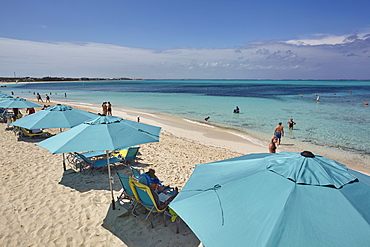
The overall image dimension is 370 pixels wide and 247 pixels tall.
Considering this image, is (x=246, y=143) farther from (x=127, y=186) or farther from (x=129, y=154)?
(x=127, y=186)

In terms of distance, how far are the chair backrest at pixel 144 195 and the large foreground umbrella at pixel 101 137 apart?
0.78m

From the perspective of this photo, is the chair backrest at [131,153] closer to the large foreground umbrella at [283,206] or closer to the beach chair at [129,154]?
the beach chair at [129,154]

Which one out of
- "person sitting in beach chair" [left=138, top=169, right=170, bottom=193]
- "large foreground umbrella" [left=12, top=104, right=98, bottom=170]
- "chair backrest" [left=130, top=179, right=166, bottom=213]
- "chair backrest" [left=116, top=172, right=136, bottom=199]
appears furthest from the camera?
"large foreground umbrella" [left=12, top=104, right=98, bottom=170]

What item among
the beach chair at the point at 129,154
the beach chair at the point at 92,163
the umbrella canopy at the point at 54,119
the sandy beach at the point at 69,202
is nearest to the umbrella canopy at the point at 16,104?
the sandy beach at the point at 69,202

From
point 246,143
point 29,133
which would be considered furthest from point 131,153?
Result: point 246,143

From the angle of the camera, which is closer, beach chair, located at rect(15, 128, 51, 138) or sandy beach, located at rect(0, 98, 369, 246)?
sandy beach, located at rect(0, 98, 369, 246)

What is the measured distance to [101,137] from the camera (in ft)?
15.8

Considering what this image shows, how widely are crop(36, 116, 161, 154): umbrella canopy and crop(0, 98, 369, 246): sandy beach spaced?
4.91 ft

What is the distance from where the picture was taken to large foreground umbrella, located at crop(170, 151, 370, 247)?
1964 mm

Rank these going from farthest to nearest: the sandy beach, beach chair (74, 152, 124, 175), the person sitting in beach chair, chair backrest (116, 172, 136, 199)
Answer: beach chair (74, 152, 124, 175) → chair backrest (116, 172, 136, 199) → the person sitting in beach chair → the sandy beach

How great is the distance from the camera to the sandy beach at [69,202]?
13.9 feet

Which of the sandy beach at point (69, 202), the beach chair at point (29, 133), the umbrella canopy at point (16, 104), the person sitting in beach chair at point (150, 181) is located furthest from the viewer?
the umbrella canopy at point (16, 104)

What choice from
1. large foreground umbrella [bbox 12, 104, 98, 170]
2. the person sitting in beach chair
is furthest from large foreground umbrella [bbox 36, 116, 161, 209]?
large foreground umbrella [bbox 12, 104, 98, 170]

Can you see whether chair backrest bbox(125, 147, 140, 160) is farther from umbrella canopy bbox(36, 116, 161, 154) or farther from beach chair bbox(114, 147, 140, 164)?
umbrella canopy bbox(36, 116, 161, 154)
